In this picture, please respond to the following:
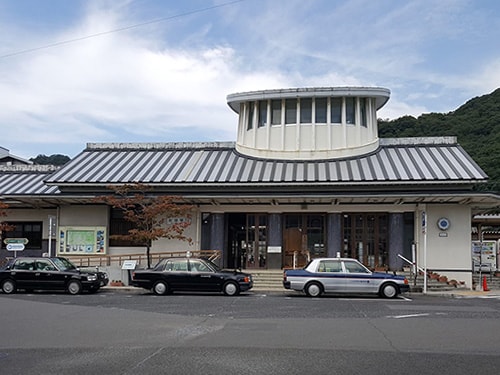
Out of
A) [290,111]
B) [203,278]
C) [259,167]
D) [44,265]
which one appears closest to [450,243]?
[259,167]

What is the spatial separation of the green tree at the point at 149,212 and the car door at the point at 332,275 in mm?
8237

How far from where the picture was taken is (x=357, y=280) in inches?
828

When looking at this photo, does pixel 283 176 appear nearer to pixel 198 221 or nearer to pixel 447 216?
pixel 198 221

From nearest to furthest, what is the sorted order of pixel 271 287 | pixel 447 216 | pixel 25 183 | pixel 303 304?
pixel 303 304
pixel 271 287
pixel 447 216
pixel 25 183

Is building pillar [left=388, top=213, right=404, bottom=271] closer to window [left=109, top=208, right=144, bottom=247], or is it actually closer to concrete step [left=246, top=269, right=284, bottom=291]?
concrete step [left=246, top=269, right=284, bottom=291]

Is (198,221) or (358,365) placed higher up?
(198,221)

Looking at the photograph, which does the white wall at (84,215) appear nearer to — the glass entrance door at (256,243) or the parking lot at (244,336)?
the glass entrance door at (256,243)

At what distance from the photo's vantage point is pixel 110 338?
37.6 feet

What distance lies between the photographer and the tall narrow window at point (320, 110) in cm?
3111

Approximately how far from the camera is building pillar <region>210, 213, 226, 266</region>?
2912cm

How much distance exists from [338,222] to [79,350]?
19.6 m

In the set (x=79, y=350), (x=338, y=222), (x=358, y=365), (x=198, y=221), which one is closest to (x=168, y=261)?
(x=198, y=221)

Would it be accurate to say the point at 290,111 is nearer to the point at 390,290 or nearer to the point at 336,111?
the point at 336,111

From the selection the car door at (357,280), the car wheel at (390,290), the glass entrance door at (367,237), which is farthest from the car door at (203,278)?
the glass entrance door at (367,237)
